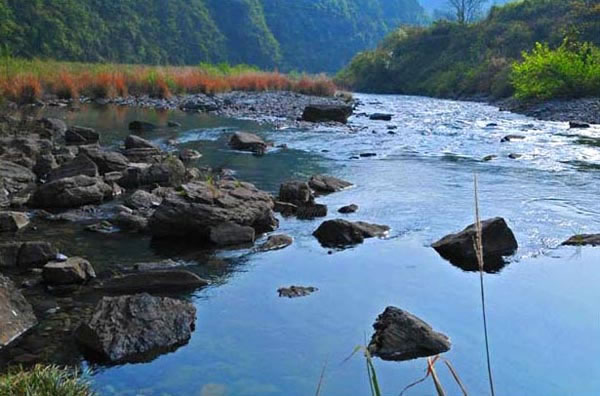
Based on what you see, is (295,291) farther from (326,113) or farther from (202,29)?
(202,29)

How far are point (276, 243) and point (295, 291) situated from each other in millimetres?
1645

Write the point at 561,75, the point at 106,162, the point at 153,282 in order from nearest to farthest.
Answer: the point at 153,282
the point at 106,162
the point at 561,75

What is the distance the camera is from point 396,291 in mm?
6488

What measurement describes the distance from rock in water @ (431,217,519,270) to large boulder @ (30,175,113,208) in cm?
486

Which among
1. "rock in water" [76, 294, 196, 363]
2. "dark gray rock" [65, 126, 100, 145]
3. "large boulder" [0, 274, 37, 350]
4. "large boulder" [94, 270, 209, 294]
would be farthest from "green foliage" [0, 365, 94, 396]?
"dark gray rock" [65, 126, 100, 145]

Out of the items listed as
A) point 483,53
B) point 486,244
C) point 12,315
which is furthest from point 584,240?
point 483,53

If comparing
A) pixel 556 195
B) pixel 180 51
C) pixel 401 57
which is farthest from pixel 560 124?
pixel 180 51

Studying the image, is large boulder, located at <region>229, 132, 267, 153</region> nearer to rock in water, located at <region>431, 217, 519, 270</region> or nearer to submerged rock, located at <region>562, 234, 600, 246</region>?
rock in water, located at <region>431, 217, 519, 270</region>

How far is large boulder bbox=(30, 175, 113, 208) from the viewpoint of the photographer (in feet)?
31.1

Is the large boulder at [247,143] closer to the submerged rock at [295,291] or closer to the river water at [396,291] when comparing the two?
the river water at [396,291]

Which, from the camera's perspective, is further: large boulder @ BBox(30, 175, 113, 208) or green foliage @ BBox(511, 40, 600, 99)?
green foliage @ BBox(511, 40, 600, 99)

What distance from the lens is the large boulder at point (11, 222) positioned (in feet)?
26.9

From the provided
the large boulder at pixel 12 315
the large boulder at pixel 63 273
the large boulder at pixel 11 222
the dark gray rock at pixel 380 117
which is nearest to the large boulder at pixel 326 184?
the large boulder at pixel 11 222

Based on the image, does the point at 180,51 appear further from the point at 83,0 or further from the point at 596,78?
the point at 596,78
